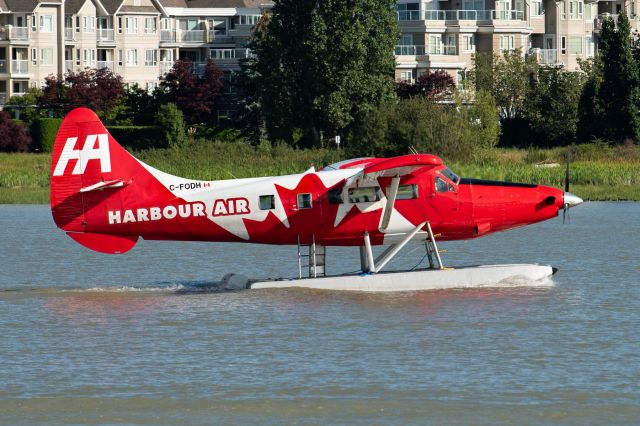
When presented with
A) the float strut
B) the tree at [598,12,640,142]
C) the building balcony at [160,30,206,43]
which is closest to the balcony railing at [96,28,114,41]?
the building balcony at [160,30,206,43]

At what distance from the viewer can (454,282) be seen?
2027cm

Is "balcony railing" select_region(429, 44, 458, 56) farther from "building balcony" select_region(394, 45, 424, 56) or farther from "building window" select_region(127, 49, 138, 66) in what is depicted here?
"building window" select_region(127, 49, 138, 66)

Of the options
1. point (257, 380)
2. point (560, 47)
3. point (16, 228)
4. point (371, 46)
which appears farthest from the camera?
point (560, 47)

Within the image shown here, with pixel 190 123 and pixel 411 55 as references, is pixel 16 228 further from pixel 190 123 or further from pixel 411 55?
pixel 411 55

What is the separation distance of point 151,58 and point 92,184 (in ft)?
243

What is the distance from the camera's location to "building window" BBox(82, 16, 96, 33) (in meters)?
88.9

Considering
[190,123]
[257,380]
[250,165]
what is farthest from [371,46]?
[257,380]

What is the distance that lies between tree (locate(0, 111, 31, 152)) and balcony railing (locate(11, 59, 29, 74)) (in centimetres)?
1611

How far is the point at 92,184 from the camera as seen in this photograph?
19.8 m

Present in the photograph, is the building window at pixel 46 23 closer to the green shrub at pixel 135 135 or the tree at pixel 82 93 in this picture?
the tree at pixel 82 93

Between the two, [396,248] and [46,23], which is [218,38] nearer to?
[46,23]

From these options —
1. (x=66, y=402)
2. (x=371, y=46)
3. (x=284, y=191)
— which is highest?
(x=371, y=46)

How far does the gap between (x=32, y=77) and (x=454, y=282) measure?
67.4 metres

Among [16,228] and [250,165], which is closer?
[16,228]
